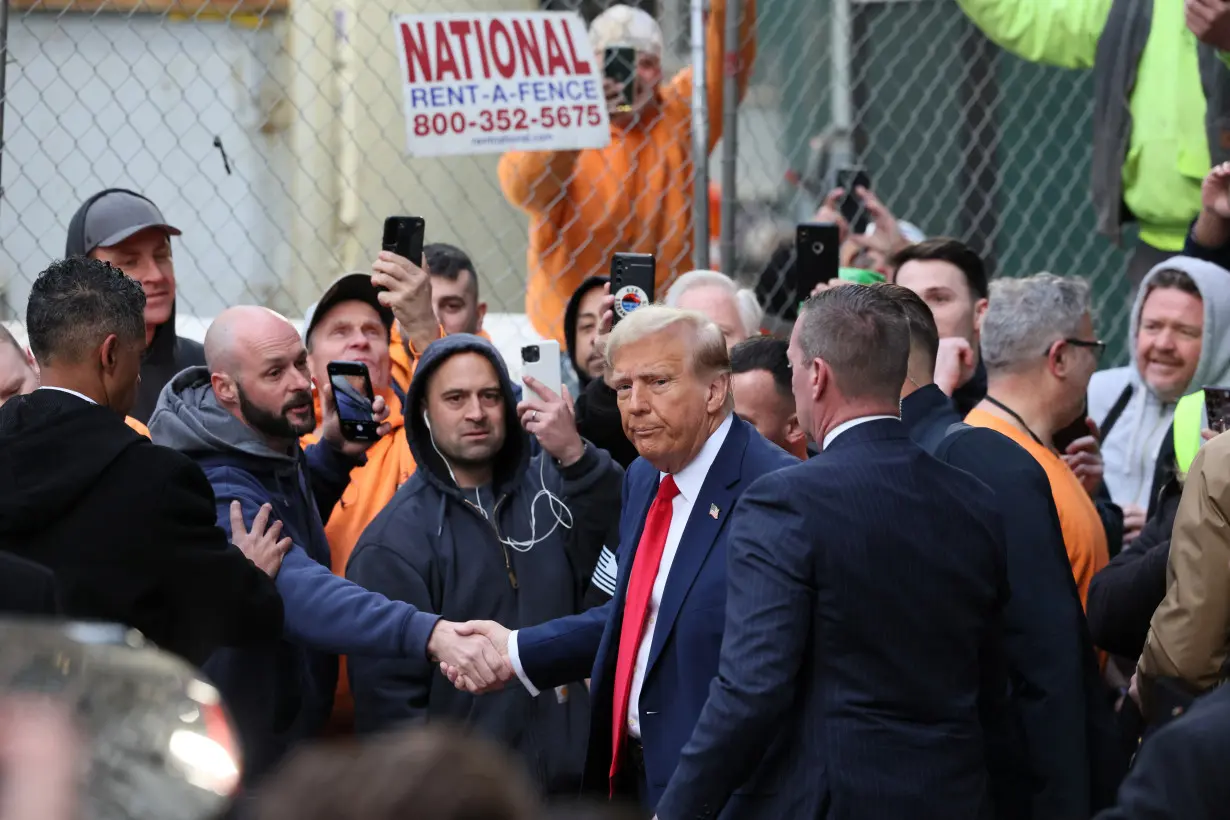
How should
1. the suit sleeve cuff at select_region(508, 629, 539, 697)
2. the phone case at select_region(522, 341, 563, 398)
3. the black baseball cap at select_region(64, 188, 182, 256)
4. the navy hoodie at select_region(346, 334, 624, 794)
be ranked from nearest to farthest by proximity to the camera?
1. the suit sleeve cuff at select_region(508, 629, 539, 697)
2. the navy hoodie at select_region(346, 334, 624, 794)
3. the phone case at select_region(522, 341, 563, 398)
4. the black baseball cap at select_region(64, 188, 182, 256)

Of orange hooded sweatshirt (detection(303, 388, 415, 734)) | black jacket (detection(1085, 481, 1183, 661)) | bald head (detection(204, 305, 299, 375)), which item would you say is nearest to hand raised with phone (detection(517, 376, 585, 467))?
orange hooded sweatshirt (detection(303, 388, 415, 734))

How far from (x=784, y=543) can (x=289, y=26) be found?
4251 mm

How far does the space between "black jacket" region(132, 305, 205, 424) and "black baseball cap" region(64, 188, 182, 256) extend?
269mm

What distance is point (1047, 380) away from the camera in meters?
4.29

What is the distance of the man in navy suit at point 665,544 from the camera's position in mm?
3408

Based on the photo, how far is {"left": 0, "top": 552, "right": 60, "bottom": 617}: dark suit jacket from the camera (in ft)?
8.68

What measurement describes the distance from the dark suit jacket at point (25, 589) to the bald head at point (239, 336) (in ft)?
5.07

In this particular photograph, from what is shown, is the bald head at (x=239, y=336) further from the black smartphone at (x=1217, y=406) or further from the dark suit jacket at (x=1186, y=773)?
the dark suit jacket at (x=1186, y=773)

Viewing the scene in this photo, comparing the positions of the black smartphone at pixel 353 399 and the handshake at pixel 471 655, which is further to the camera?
the black smartphone at pixel 353 399

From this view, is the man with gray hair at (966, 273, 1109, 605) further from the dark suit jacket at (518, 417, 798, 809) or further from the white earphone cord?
the white earphone cord

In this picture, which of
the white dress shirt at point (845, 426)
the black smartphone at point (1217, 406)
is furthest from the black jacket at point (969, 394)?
the white dress shirt at point (845, 426)

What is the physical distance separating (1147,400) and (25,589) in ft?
11.6

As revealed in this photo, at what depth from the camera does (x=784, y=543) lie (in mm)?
3074

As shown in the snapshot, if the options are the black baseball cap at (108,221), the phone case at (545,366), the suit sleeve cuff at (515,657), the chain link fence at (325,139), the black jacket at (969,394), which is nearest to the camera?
the suit sleeve cuff at (515,657)
